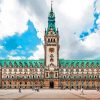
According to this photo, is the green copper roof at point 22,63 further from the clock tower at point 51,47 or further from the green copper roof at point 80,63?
the green copper roof at point 80,63

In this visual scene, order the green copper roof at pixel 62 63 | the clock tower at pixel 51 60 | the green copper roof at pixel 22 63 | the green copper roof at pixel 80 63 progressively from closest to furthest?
→ the clock tower at pixel 51 60
the green copper roof at pixel 22 63
the green copper roof at pixel 62 63
the green copper roof at pixel 80 63

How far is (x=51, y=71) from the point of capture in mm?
171750

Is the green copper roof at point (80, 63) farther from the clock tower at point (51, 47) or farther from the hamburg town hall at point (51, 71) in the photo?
the clock tower at point (51, 47)

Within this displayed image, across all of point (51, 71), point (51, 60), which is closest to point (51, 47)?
point (51, 60)

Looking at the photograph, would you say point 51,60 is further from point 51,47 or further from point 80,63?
point 80,63

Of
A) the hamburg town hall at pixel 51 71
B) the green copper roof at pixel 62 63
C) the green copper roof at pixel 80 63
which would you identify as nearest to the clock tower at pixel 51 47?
the hamburg town hall at pixel 51 71

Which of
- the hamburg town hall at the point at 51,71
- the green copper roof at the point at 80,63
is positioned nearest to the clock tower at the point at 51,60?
the hamburg town hall at the point at 51,71

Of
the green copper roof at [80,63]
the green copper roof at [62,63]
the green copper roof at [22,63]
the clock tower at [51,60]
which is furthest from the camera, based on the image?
the green copper roof at [80,63]

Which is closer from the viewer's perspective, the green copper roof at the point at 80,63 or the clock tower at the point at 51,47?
the clock tower at the point at 51,47

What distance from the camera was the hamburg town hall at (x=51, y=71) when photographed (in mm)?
172000

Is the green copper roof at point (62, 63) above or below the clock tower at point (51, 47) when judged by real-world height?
below

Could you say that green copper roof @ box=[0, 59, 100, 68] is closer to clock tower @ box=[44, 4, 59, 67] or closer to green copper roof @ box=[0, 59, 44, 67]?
green copper roof @ box=[0, 59, 44, 67]

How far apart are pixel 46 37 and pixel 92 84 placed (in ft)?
122

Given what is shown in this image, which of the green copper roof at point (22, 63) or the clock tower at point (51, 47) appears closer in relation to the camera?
the clock tower at point (51, 47)
